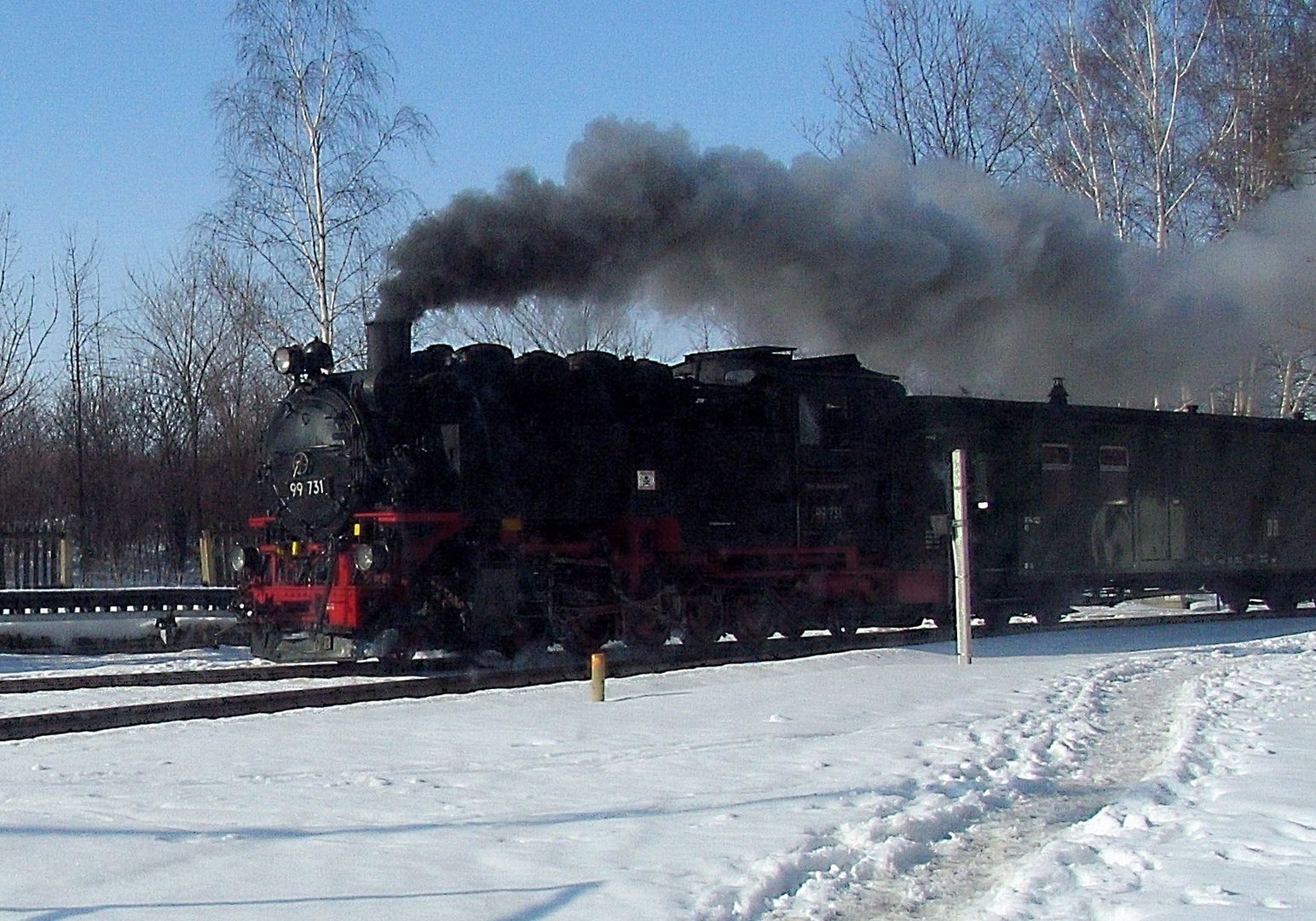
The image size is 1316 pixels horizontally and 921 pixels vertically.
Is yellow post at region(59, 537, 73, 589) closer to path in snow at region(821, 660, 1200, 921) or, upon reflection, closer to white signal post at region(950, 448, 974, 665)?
white signal post at region(950, 448, 974, 665)

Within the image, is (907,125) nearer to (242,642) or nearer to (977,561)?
(977,561)

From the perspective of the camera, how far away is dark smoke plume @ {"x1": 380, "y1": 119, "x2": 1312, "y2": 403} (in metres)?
15.3

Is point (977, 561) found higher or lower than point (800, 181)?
lower

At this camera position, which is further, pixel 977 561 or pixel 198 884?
pixel 977 561

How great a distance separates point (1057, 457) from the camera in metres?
19.1

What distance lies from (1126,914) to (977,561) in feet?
42.9

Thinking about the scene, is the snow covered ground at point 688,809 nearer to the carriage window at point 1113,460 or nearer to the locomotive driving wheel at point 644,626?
the locomotive driving wheel at point 644,626

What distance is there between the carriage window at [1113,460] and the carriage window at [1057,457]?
59 centimetres

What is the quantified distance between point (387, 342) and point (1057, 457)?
31.0ft

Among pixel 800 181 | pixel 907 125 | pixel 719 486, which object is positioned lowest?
pixel 719 486

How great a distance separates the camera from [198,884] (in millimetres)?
5312

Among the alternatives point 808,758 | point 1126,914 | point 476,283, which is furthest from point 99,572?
point 1126,914

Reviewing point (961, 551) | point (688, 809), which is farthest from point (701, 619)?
point (688, 809)

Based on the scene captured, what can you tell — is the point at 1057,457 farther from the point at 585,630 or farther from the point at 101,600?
the point at 101,600
